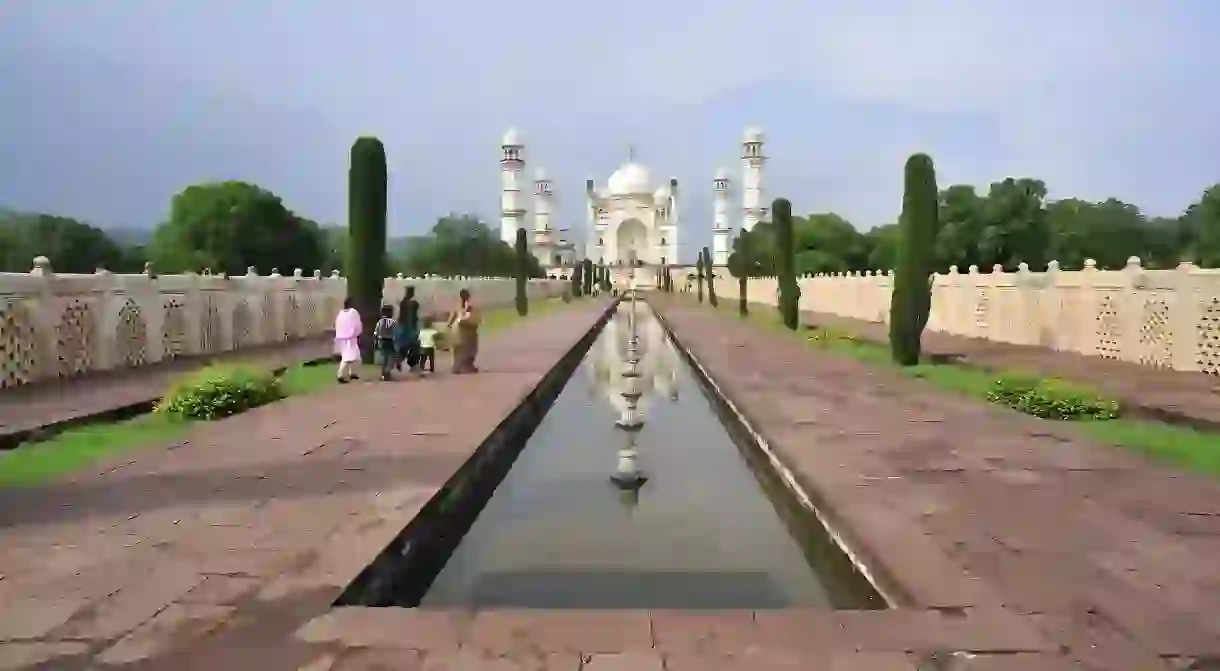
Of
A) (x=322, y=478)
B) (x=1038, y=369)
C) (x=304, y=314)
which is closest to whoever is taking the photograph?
(x=322, y=478)

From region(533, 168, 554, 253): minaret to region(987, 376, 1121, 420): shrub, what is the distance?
71775 mm

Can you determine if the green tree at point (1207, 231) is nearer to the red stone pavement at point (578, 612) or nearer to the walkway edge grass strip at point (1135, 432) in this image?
the walkway edge grass strip at point (1135, 432)

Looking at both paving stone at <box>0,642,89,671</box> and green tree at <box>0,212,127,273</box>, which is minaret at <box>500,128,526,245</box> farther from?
paving stone at <box>0,642,89,671</box>

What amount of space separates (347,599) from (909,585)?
5.94 ft

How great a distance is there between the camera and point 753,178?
252 feet

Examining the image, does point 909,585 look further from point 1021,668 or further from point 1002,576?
point 1021,668

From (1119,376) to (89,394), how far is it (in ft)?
31.9

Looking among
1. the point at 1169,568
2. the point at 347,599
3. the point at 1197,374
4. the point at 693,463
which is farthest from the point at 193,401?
the point at 1197,374

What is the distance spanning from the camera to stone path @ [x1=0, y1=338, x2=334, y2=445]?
23.8 feet

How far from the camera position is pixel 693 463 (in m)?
6.58

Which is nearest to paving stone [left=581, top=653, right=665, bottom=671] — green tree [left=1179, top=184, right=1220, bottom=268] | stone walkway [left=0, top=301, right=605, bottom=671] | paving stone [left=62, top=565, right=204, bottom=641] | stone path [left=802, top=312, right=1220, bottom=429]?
stone walkway [left=0, top=301, right=605, bottom=671]

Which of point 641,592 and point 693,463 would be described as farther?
point 693,463

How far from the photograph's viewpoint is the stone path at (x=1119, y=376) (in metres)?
7.86

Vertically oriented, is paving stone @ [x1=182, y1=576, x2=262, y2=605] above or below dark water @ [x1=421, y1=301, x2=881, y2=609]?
above
